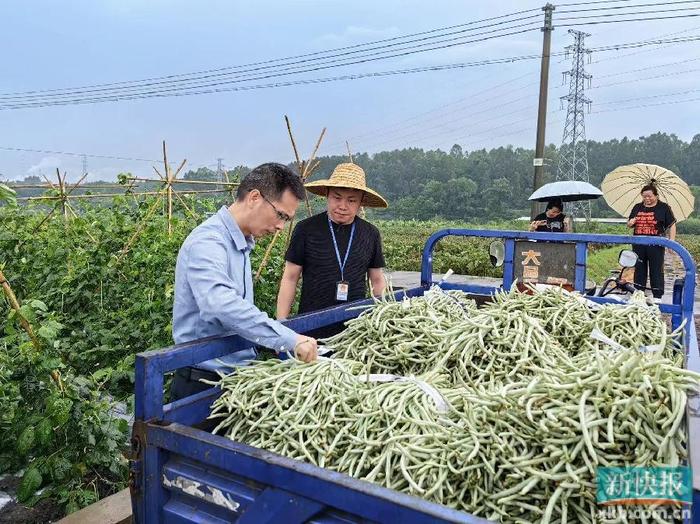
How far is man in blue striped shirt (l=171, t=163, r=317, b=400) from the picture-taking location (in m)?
2.19

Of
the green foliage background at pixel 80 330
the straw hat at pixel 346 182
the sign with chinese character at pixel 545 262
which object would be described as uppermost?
the straw hat at pixel 346 182

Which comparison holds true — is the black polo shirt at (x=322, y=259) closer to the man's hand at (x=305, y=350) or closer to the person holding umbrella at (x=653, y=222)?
the man's hand at (x=305, y=350)

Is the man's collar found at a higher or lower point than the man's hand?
higher

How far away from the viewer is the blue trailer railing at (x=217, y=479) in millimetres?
1389

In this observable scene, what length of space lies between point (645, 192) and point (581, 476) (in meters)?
7.98

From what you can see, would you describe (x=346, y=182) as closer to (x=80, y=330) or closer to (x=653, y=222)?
(x=80, y=330)

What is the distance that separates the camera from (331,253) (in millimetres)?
3678

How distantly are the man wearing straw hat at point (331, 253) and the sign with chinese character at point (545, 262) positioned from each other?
3.61 feet

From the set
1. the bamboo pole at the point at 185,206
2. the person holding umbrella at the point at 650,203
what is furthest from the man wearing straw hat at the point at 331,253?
the person holding umbrella at the point at 650,203

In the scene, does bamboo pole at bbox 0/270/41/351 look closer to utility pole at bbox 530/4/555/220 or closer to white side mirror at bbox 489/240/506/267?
white side mirror at bbox 489/240/506/267

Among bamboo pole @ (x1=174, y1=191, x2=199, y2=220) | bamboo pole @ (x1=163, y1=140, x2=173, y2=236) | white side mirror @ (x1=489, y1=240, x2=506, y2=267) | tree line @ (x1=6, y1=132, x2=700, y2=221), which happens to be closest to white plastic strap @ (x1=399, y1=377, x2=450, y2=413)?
white side mirror @ (x1=489, y1=240, x2=506, y2=267)

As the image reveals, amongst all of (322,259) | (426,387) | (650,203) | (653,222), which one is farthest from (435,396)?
(650,203)

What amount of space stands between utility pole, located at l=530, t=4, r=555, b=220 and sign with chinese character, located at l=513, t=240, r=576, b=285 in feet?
38.3

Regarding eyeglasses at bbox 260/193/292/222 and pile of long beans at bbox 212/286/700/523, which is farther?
eyeglasses at bbox 260/193/292/222
